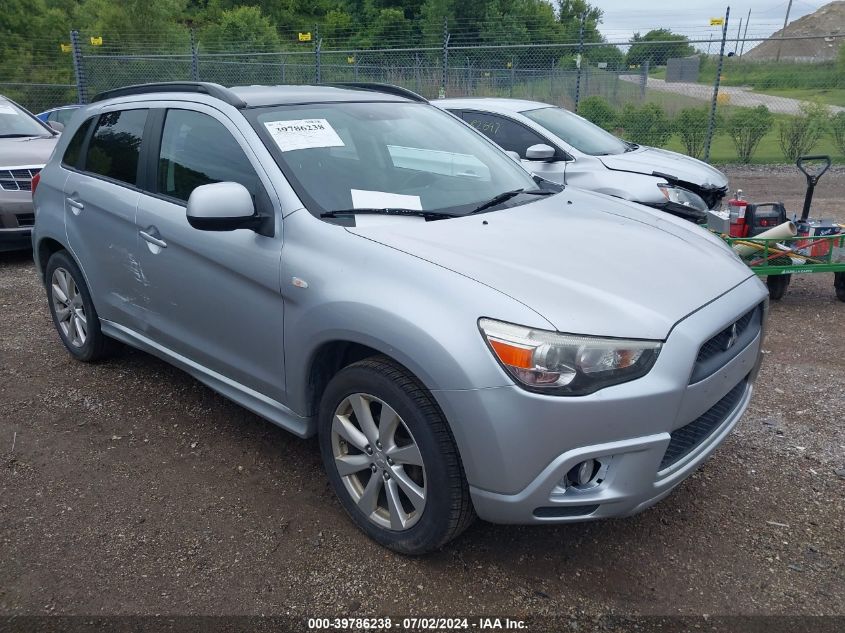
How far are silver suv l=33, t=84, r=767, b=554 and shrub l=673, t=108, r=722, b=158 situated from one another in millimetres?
12102

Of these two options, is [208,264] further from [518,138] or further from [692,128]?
[692,128]

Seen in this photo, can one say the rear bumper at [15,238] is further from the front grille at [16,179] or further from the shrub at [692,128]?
the shrub at [692,128]

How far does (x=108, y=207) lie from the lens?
404 cm

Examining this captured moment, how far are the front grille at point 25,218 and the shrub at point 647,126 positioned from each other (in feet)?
38.2

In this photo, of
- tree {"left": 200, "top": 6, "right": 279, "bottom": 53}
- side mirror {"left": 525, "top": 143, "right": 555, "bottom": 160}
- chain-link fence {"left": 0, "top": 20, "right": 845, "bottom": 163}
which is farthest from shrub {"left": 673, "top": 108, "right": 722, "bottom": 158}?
tree {"left": 200, "top": 6, "right": 279, "bottom": 53}

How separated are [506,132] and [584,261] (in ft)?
17.0

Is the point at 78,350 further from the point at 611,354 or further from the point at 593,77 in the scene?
the point at 593,77

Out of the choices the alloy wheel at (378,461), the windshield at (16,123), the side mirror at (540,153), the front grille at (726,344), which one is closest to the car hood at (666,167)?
the side mirror at (540,153)

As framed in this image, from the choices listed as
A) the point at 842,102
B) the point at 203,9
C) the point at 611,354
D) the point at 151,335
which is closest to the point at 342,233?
the point at 611,354

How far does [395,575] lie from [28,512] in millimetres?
1732

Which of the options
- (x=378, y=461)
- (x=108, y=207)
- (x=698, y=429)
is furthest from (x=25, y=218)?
(x=698, y=429)

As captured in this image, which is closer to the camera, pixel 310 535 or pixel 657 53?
pixel 310 535

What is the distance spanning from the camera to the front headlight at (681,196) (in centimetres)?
681

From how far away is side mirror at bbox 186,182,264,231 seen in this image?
2.93 meters
